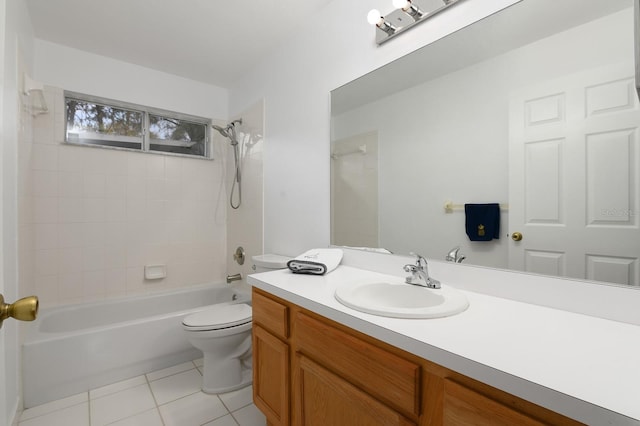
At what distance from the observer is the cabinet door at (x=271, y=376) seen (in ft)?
4.05

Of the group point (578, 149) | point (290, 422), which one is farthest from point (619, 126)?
point (290, 422)

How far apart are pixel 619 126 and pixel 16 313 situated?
159 centimetres

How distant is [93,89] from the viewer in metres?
2.39

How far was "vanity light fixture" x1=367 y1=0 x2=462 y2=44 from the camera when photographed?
1.32m

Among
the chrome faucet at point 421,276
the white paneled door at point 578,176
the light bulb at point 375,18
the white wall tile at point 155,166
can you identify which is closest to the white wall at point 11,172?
the white wall tile at point 155,166

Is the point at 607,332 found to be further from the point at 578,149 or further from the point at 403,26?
the point at 403,26

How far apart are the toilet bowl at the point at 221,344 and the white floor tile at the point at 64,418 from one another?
64cm

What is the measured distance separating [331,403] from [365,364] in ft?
0.84

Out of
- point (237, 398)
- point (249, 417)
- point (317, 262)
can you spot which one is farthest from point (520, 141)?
point (237, 398)

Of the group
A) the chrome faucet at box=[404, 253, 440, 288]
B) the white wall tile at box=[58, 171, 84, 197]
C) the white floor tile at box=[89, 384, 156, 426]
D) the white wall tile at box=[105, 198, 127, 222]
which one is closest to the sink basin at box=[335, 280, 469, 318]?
the chrome faucet at box=[404, 253, 440, 288]

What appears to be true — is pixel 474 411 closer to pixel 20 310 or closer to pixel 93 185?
pixel 20 310

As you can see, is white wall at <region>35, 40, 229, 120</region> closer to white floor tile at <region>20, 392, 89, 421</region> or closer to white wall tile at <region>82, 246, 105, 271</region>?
white wall tile at <region>82, 246, 105, 271</region>

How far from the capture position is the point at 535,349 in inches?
26.9

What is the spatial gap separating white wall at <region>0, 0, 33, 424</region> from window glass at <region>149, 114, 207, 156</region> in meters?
1.02
